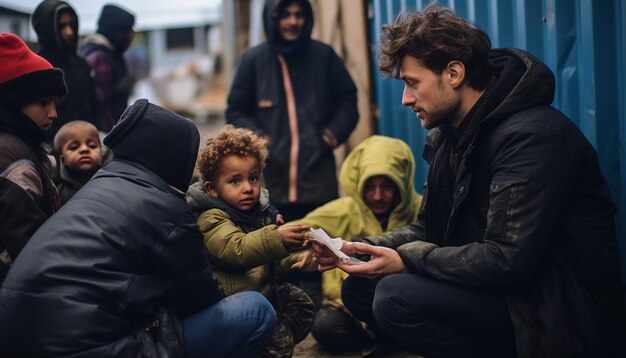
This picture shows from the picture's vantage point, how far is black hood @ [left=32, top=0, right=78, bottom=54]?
21.3ft

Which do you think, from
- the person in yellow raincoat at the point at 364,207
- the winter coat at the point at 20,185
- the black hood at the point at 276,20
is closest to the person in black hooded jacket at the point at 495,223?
the person in yellow raincoat at the point at 364,207

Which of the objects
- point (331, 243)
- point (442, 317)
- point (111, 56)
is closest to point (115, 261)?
point (331, 243)

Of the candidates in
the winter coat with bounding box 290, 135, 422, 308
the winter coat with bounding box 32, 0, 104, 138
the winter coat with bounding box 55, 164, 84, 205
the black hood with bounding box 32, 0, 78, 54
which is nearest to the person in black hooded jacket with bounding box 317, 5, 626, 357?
the winter coat with bounding box 290, 135, 422, 308

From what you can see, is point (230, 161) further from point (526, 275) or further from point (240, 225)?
point (526, 275)

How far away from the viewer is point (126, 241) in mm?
3020

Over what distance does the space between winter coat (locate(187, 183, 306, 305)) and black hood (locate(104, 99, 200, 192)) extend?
544 mm

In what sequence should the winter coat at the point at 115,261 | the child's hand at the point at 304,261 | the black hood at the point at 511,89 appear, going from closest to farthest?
the winter coat at the point at 115,261 < the black hood at the point at 511,89 < the child's hand at the point at 304,261

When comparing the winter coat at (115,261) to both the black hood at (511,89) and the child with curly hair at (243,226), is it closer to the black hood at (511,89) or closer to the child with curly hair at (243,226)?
the child with curly hair at (243,226)

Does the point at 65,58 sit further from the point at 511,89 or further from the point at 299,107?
the point at 511,89

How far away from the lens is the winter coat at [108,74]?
7.25 m

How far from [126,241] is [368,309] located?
5.05ft

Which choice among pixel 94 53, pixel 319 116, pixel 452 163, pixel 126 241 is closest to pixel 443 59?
pixel 452 163

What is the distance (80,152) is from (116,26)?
2719 millimetres

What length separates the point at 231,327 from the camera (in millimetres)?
3494
